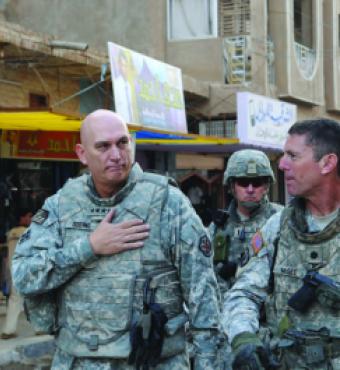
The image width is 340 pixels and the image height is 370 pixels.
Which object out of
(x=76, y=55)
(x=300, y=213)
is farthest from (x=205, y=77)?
→ (x=300, y=213)

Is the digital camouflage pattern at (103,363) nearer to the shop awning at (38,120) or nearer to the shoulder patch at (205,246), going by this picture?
the shoulder patch at (205,246)

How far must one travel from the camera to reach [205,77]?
A: 18.3 m

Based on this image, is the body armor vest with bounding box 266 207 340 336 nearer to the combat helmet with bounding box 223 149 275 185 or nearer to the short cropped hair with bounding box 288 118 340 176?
the short cropped hair with bounding box 288 118 340 176

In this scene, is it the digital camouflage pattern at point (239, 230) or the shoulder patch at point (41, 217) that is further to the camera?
the digital camouflage pattern at point (239, 230)

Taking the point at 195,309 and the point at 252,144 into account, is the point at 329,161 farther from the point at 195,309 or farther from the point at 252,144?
the point at 252,144

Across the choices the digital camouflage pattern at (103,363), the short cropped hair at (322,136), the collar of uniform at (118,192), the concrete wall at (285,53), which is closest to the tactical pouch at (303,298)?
the short cropped hair at (322,136)

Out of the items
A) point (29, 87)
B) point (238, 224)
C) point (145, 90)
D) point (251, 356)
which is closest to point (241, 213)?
point (238, 224)

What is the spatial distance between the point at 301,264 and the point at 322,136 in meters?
0.51

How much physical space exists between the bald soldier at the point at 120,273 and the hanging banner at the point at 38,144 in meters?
8.20

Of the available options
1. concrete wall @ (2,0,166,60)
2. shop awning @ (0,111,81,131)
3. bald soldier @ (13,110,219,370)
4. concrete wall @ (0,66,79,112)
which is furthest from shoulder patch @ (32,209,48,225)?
concrete wall @ (2,0,166,60)

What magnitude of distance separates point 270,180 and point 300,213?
309 cm

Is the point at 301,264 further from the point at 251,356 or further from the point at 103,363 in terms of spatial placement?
the point at 103,363

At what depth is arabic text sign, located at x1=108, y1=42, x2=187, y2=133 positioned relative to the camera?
462 inches

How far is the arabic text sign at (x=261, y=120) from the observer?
1501 centimetres
